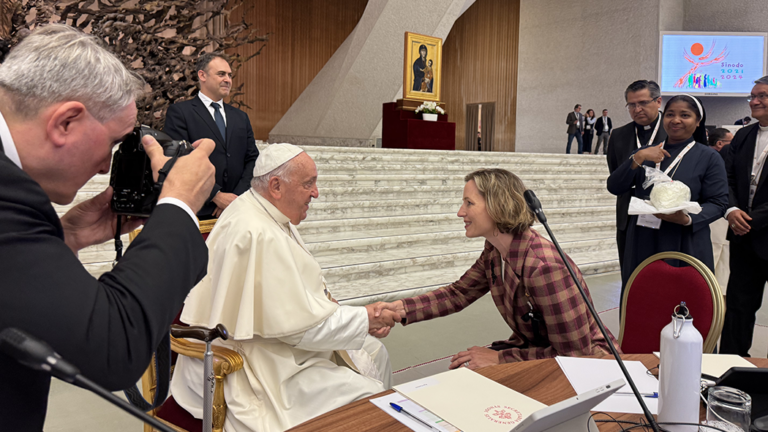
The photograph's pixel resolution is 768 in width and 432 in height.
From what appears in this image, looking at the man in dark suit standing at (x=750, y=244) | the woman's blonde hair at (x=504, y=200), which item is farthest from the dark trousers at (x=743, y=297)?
the woman's blonde hair at (x=504, y=200)

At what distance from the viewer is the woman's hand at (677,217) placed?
8.60 feet

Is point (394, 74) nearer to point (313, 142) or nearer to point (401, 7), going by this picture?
point (401, 7)

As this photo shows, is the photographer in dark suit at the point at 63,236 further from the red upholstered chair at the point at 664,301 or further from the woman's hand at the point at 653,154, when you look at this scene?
the woman's hand at the point at 653,154

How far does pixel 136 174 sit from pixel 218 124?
261 cm

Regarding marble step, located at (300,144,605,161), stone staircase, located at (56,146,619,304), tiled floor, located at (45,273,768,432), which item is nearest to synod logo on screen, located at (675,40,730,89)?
marble step, located at (300,144,605,161)

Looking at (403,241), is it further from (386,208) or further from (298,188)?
(298,188)

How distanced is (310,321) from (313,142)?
35.4ft

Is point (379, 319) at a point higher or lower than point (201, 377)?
higher

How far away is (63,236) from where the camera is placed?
751 mm

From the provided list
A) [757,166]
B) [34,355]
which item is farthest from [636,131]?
[34,355]

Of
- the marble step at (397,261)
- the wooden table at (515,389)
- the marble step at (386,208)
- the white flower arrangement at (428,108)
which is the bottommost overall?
the marble step at (397,261)

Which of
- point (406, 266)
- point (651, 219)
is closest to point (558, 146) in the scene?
point (406, 266)

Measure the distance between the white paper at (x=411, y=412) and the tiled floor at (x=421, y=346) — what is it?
1.66m

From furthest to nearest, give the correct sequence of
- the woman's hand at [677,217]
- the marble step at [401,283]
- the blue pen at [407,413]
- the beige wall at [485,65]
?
the beige wall at [485,65] < the marble step at [401,283] < the woman's hand at [677,217] < the blue pen at [407,413]
